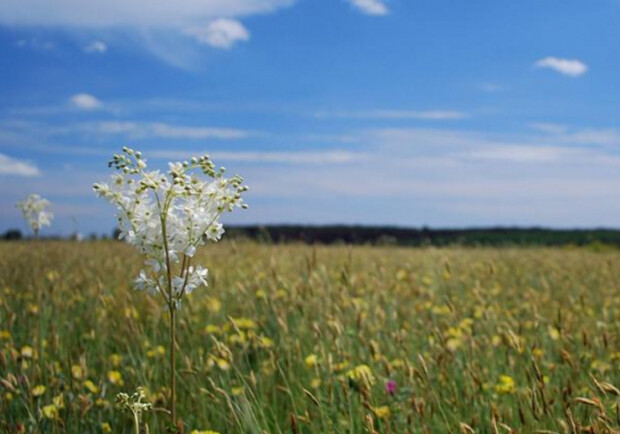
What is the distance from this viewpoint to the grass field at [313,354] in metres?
2.90

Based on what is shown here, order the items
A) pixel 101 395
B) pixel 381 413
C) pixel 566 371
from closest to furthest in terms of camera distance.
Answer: pixel 381 413
pixel 101 395
pixel 566 371

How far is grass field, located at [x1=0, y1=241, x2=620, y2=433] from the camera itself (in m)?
2.90

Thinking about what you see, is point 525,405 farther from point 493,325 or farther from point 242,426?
point 493,325

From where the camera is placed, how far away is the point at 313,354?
4.06 meters

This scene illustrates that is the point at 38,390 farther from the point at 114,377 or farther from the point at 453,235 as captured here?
the point at 453,235

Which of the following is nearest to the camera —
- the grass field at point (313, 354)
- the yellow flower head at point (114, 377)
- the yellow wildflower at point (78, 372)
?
the grass field at point (313, 354)

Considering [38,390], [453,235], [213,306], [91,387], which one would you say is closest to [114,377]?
[91,387]

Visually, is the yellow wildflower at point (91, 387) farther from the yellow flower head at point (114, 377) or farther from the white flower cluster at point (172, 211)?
the white flower cluster at point (172, 211)

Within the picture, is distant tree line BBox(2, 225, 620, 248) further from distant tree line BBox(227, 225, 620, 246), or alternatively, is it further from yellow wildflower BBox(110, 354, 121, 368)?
yellow wildflower BBox(110, 354, 121, 368)

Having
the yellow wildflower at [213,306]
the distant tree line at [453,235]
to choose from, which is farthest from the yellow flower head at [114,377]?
the distant tree line at [453,235]

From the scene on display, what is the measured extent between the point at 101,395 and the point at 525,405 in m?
1.99

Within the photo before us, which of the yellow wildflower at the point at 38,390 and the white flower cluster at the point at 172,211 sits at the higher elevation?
the white flower cluster at the point at 172,211

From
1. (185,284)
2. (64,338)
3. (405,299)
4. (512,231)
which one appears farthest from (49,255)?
(512,231)

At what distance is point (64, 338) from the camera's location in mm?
4773
